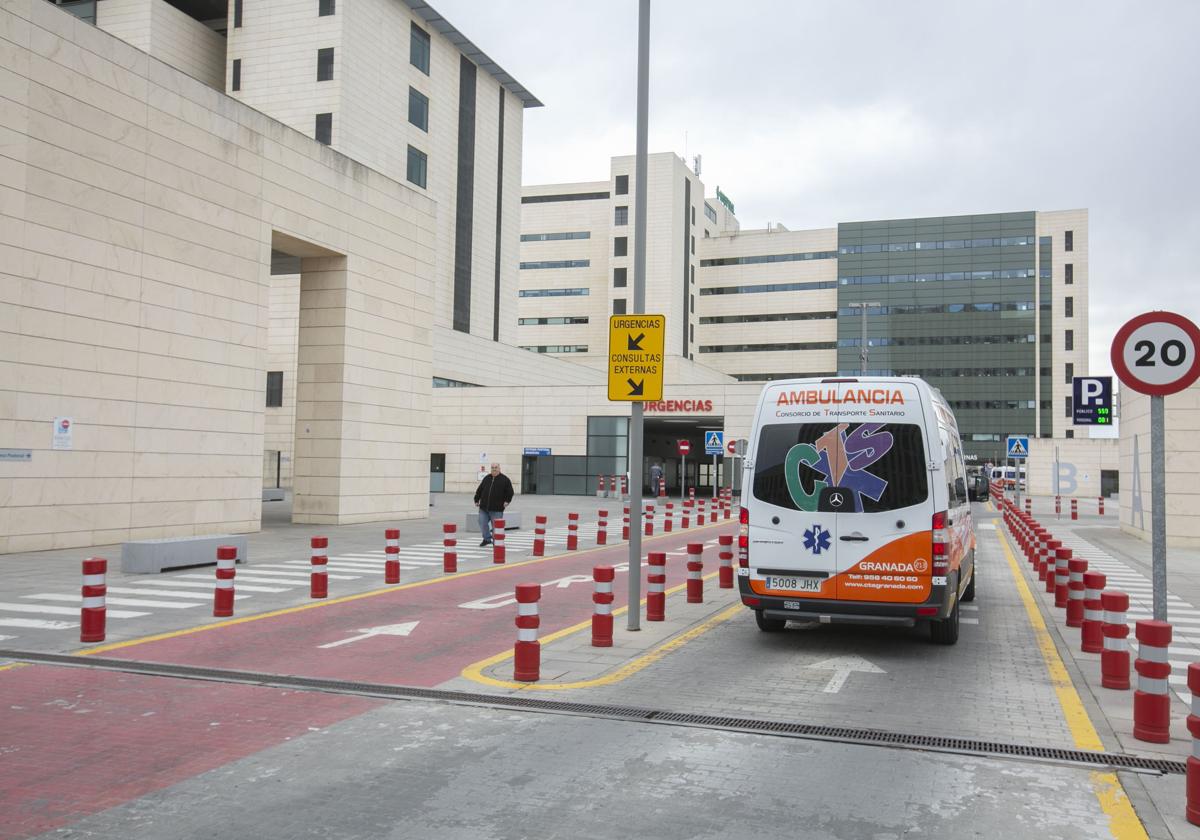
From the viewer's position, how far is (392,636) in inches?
414

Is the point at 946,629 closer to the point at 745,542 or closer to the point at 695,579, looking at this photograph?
the point at 745,542

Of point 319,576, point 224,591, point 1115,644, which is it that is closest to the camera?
point 1115,644

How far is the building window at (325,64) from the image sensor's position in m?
50.9

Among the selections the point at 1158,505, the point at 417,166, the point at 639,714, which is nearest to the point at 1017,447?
the point at 1158,505

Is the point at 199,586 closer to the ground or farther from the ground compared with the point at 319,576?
closer to the ground

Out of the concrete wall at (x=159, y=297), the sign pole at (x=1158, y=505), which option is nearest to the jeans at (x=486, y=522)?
the concrete wall at (x=159, y=297)

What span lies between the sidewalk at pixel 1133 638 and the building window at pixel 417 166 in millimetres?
40572

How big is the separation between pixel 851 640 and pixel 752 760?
4.90 meters

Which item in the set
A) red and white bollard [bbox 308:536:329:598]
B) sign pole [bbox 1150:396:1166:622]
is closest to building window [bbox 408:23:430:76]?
red and white bollard [bbox 308:536:329:598]

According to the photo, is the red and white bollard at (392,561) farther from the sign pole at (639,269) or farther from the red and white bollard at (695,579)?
the sign pole at (639,269)

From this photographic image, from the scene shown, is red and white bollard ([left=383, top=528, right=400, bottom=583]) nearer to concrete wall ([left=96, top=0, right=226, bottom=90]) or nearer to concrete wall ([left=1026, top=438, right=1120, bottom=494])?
concrete wall ([left=96, top=0, right=226, bottom=90])

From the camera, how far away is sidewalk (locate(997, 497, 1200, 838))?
5742mm

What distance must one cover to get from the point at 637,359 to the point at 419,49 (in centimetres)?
5253

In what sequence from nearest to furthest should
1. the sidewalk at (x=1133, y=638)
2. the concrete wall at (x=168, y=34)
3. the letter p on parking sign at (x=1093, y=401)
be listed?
the sidewalk at (x=1133, y=638)
the letter p on parking sign at (x=1093, y=401)
the concrete wall at (x=168, y=34)
